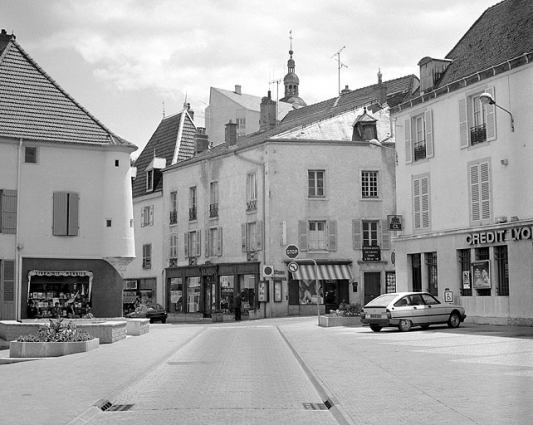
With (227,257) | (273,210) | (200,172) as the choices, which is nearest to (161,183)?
(200,172)

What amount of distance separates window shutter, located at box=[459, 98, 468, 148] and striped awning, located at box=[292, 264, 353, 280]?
16003 millimetres

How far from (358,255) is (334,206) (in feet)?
10.3

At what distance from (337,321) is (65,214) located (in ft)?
39.9

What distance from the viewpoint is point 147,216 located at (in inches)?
2445

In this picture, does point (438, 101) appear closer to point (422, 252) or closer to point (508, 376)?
point (422, 252)

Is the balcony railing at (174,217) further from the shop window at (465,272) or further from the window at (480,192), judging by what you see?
the window at (480,192)

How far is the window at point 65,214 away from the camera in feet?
115

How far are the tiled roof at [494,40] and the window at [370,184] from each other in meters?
13.3

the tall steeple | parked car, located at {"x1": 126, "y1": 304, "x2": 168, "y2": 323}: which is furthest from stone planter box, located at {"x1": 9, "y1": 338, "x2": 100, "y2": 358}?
the tall steeple

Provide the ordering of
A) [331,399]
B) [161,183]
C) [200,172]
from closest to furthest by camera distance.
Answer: [331,399]
[200,172]
[161,183]

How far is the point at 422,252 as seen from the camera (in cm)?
3538

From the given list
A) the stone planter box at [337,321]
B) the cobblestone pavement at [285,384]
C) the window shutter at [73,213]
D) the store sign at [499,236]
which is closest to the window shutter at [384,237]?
the stone planter box at [337,321]

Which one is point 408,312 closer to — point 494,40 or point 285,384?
point 494,40

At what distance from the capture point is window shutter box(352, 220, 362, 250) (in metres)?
48.7
